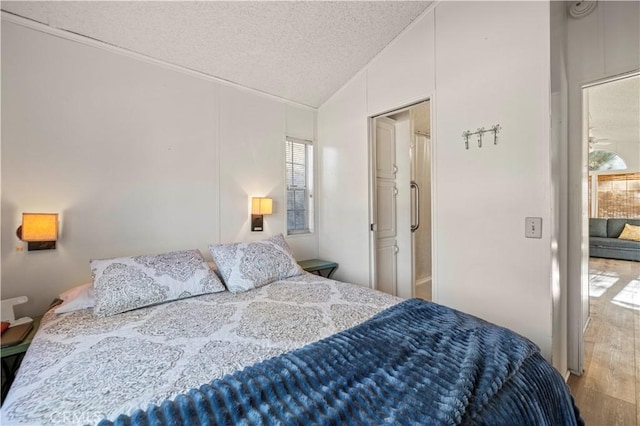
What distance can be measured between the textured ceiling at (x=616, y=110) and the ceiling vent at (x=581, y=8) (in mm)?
541

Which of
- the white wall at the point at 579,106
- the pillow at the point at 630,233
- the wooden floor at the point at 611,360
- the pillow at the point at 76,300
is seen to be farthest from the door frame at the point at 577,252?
the pillow at the point at 630,233

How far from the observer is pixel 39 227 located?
1.72 m

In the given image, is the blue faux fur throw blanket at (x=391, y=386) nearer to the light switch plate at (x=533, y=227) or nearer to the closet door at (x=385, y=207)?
the light switch plate at (x=533, y=227)

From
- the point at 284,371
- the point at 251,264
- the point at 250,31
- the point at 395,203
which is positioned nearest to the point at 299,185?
the point at 395,203

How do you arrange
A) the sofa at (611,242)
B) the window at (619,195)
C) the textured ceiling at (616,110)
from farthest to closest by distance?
the window at (619,195) → the sofa at (611,242) → the textured ceiling at (616,110)

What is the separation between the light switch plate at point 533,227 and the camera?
5.79ft

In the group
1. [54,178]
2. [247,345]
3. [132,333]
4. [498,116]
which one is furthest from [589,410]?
[54,178]

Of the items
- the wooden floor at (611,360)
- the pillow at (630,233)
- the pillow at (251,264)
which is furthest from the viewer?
the pillow at (630,233)

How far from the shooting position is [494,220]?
1973 millimetres

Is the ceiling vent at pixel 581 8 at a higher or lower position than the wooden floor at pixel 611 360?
higher

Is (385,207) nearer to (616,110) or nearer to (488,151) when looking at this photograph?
(488,151)
